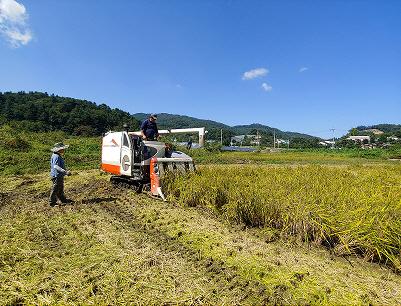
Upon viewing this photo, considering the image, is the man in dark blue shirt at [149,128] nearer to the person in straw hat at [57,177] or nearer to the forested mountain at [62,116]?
the person in straw hat at [57,177]

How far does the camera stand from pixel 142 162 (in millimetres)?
9766

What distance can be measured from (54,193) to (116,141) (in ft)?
10.0

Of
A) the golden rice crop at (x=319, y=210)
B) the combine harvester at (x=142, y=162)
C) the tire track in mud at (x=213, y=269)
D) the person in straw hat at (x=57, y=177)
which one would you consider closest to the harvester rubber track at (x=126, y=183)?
Answer: the combine harvester at (x=142, y=162)

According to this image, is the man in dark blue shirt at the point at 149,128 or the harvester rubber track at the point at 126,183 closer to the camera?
the harvester rubber track at the point at 126,183

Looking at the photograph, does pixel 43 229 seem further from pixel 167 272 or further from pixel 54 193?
pixel 167 272

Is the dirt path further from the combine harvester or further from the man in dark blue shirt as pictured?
the man in dark blue shirt

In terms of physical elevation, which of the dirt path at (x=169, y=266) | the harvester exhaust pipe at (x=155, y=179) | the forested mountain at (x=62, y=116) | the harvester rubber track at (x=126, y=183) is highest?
the forested mountain at (x=62, y=116)

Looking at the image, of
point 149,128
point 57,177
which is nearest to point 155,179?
point 149,128

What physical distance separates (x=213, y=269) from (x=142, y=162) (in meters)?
5.97

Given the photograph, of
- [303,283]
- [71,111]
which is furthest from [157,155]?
[71,111]

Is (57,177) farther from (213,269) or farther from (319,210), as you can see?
(319,210)

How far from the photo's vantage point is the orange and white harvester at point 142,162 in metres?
9.09

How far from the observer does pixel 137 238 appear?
5.49m

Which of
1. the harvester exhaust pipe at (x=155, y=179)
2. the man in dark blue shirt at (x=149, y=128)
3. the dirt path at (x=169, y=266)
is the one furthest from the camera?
the man in dark blue shirt at (x=149, y=128)
